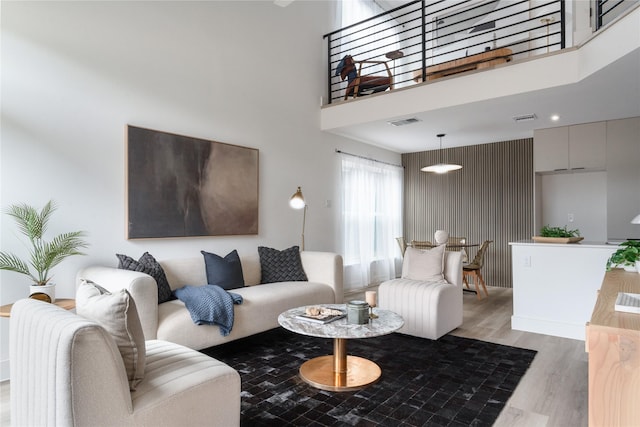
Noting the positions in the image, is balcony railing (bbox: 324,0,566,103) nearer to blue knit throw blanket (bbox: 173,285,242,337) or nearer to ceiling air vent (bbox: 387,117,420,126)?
ceiling air vent (bbox: 387,117,420,126)

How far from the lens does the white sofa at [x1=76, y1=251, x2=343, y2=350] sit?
2820 millimetres

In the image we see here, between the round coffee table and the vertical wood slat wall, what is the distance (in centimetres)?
441

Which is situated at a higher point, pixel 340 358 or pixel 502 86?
pixel 502 86

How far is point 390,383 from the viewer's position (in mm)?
2719

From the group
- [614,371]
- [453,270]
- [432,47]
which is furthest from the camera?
[432,47]

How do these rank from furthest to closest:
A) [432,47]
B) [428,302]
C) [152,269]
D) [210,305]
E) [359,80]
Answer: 1. [432,47]
2. [359,80]
3. [428,302]
4. [152,269]
5. [210,305]

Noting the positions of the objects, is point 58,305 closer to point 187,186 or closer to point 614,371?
point 187,186

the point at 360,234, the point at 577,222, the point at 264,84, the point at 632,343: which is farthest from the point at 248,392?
the point at 577,222

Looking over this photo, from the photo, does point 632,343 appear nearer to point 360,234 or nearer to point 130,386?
point 130,386

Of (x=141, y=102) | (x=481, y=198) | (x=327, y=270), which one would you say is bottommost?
(x=327, y=270)

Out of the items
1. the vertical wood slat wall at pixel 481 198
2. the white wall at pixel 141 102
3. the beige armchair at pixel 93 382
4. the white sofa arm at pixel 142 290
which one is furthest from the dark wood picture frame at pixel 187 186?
the vertical wood slat wall at pixel 481 198

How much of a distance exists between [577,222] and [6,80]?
6859mm

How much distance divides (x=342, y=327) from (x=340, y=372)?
0.40 m

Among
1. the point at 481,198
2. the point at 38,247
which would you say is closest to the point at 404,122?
the point at 481,198
